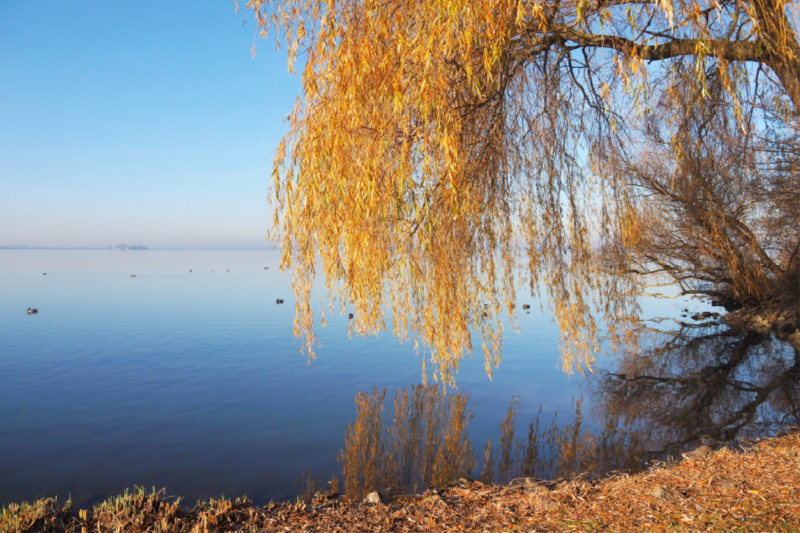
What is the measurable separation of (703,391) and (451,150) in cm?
728

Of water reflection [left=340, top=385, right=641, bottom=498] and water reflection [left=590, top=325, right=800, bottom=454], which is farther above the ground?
water reflection [left=340, top=385, right=641, bottom=498]

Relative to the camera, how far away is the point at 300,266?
12.9 ft

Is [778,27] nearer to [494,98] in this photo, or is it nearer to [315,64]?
[494,98]

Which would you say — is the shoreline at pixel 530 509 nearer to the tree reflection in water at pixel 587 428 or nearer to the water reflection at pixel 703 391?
the tree reflection in water at pixel 587 428

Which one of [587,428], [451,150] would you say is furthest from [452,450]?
[451,150]

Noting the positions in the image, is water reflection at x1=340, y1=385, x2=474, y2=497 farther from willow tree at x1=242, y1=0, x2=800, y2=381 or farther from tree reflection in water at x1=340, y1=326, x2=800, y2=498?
willow tree at x1=242, y1=0, x2=800, y2=381

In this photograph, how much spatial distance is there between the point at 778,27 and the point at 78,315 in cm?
1729

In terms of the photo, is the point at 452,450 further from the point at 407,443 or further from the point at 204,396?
the point at 204,396

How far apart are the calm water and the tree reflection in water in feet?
0.52

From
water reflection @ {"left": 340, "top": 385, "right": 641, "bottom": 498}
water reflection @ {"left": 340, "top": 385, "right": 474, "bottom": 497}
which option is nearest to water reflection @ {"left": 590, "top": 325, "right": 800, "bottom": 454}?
water reflection @ {"left": 340, "top": 385, "right": 641, "bottom": 498}

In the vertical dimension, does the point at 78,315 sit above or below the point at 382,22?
below

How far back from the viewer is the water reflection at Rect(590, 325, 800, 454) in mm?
6102

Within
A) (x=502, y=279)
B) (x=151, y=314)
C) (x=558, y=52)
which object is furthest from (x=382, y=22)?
(x=151, y=314)

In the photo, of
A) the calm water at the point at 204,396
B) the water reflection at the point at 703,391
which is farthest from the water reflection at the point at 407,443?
the water reflection at the point at 703,391
